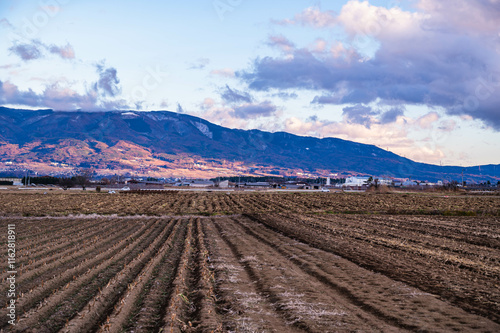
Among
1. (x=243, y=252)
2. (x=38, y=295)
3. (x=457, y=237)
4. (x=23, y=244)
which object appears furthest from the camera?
(x=457, y=237)

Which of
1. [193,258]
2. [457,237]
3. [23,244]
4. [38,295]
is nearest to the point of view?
[38,295]

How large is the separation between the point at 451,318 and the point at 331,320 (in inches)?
110

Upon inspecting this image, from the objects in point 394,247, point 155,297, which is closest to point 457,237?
point 394,247

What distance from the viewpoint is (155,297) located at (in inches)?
446

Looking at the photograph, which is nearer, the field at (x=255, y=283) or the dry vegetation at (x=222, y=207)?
the field at (x=255, y=283)

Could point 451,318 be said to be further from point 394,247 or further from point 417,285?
point 394,247

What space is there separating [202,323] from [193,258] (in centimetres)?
841

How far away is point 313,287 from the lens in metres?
12.6

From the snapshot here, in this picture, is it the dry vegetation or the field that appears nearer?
the field

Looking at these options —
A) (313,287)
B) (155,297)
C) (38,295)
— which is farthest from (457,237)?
(38,295)

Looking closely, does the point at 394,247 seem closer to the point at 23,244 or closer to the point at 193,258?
the point at 193,258

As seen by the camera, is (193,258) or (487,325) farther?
(193,258)

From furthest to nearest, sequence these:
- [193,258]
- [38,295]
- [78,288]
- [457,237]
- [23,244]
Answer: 1. [457,237]
2. [23,244]
3. [193,258]
4. [78,288]
5. [38,295]

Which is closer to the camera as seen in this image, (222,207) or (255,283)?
(255,283)
